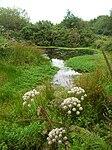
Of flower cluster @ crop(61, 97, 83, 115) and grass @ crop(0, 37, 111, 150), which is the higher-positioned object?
flower cluster @ crop(61, 97, 83, 115)

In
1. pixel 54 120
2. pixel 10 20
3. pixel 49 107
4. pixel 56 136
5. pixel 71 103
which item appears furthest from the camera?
pixel 10 20

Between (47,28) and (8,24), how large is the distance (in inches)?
314

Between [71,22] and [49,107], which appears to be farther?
[71,22]

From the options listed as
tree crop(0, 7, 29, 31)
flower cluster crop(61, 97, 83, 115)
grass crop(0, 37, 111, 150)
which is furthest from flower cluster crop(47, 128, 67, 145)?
tree crop(0, 7, 29, 31)

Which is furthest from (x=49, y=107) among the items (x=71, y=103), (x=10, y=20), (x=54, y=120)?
(x=10, y=20)

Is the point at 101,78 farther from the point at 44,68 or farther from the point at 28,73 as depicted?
the point at 44,68

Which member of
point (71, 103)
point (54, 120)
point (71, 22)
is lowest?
point (54, 120)

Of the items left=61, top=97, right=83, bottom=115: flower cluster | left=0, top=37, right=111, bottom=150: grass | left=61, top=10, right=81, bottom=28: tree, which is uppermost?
left=61, top=10, right=81, bottom=28: tree

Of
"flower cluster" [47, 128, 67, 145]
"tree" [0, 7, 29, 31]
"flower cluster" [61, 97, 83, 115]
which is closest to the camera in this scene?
"flower cluster" [47, 128, 67, 145]

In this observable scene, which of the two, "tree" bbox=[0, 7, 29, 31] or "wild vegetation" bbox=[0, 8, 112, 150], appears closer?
"wild vegetation" bbox=[0, 8, 112, 150]

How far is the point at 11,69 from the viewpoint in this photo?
10898 mm

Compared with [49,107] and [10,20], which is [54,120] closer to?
[49,107]

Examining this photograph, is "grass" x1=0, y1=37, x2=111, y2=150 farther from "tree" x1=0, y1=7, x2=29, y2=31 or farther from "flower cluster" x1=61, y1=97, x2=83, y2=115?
"tree" x1=0, y1=7, x2=29, y2=31

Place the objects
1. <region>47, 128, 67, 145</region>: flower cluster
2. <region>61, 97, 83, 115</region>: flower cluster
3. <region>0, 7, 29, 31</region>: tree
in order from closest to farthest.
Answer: <region>47, 128, 67, 145</region>: flower cluster → <region>61, 97, 83, 115</region>: flower cluster → <region>0, 7, 29, 31</region>: tree
